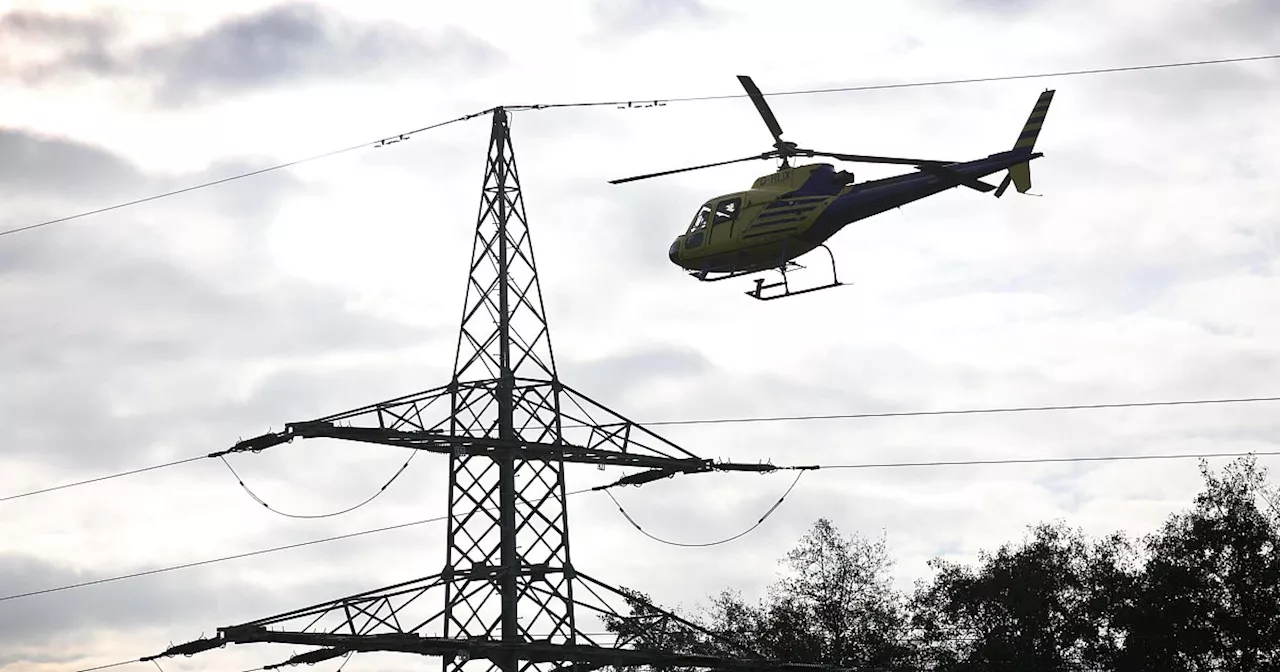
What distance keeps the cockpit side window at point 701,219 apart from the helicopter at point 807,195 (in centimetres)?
64

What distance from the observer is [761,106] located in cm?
4831

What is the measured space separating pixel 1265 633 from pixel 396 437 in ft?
129

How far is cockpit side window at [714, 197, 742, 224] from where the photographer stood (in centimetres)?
5075

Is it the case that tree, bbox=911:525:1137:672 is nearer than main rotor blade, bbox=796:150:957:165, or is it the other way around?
main rotor blade, bbox=796:150:957:165

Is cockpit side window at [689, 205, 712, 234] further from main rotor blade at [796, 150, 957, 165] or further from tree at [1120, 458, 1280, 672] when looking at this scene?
tree at [1120, 458, 1280, 672]

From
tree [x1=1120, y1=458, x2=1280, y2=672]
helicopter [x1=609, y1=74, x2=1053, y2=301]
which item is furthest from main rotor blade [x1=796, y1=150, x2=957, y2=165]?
tree [x1=1120, y1=458, x2=1280, y2=672]

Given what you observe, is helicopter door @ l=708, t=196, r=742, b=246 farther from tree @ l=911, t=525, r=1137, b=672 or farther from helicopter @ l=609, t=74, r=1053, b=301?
tree @ l=911, t=525, r=1137, b=672

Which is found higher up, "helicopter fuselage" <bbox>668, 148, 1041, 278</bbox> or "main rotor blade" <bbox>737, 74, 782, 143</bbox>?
"main rotor blade" <bbox>737, 74, 782, 143</bbox>

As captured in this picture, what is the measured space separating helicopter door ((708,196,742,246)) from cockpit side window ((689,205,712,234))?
1.36ft

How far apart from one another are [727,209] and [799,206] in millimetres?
2799

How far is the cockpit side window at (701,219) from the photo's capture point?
5190cm

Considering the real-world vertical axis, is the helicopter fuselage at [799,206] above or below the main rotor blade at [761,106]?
below

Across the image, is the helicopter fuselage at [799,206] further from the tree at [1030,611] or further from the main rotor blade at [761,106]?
the tree at [1030,611]

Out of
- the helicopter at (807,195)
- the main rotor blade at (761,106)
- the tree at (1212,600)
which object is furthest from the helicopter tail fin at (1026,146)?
the tree at (1212,600)
